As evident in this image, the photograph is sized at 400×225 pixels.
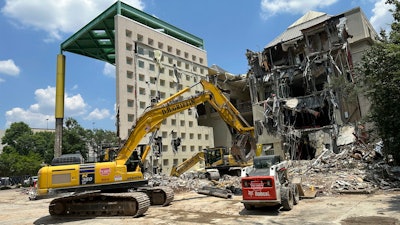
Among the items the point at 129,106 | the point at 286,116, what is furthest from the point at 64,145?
the point at 286,116

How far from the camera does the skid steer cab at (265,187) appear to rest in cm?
1037

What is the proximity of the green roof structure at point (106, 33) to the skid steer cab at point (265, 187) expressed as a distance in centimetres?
3837

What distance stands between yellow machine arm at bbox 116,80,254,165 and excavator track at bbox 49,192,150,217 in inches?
65.1

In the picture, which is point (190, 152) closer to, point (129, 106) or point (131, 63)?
point (129, 106)

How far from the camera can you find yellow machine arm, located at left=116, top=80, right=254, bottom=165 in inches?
563

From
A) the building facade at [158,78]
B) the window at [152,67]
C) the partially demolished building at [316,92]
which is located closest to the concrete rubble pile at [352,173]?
the partially demolished building at [316,92]

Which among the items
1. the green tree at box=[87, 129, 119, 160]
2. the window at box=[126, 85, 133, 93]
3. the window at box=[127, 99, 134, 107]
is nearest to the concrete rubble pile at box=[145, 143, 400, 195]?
the window at box=[127, 99, 134, 107]

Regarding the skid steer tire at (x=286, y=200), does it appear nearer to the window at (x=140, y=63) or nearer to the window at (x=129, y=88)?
the window at (x=129, y=88)

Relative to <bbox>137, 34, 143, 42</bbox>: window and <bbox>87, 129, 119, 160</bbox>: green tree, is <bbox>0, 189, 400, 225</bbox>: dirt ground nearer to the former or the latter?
<bbox>137, 34, 143, 42</bbox>: window

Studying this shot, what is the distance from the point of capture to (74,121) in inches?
2442

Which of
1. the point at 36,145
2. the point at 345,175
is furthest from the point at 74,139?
the point at 345,175

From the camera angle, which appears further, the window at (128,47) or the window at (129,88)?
the window at (128,47)

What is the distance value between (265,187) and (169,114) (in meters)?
6.65

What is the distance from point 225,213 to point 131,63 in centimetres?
3609
